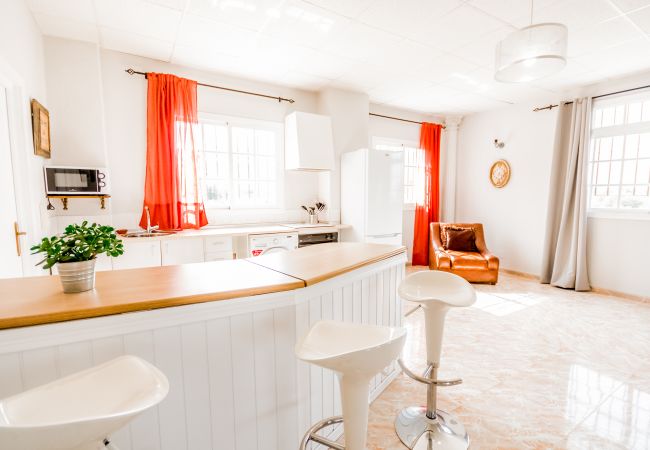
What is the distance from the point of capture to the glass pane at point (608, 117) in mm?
4336

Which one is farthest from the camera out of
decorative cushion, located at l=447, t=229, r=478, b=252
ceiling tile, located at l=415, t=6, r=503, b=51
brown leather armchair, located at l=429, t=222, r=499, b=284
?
decorative cushion, located at l=447, t=229, r=478, b=252

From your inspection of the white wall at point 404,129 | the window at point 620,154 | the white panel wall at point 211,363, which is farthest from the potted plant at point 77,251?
the window at point 620,154

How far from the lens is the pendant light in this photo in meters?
2.01

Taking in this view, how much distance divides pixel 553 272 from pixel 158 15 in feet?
18.8

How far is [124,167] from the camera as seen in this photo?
349 centimetres

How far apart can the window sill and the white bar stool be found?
5432 mm

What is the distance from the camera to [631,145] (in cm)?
417

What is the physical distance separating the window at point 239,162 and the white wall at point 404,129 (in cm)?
184

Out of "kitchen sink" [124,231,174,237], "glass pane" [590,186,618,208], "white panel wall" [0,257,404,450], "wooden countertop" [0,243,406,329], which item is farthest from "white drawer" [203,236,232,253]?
"glass pane" [590,186,618,208]

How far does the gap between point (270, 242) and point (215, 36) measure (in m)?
2.14

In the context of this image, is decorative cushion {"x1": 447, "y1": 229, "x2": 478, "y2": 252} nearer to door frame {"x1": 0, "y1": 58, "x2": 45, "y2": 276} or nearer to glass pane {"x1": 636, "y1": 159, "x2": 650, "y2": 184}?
glass pane {"x1": 636, "y1": 159, "x2": 650, "y2": 184}

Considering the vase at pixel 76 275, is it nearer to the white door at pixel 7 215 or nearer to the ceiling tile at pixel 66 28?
the white door at pixel 7 215

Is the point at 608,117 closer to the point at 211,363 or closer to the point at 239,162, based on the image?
the point at 239,162

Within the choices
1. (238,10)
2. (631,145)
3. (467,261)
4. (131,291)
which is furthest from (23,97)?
(631,145)
